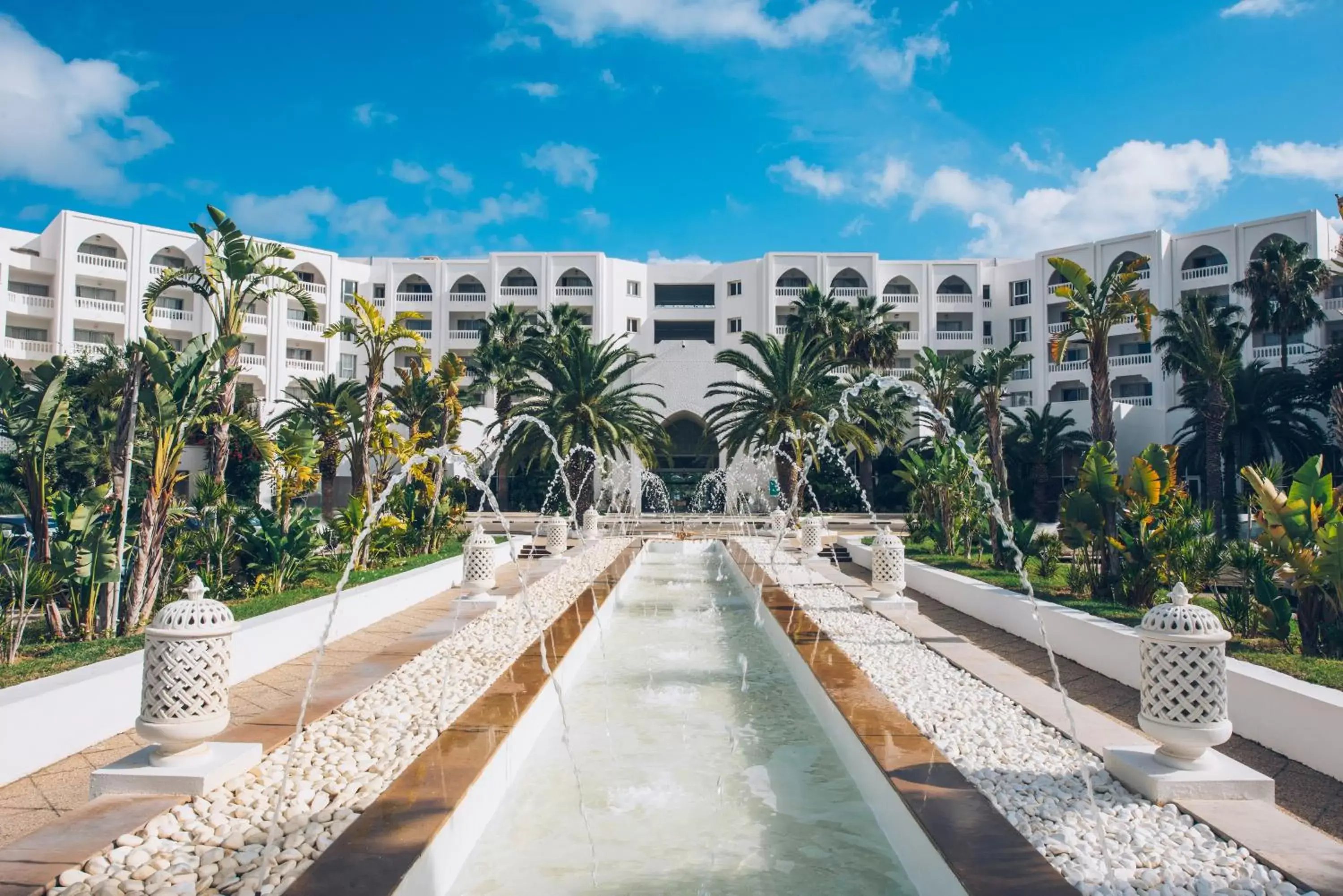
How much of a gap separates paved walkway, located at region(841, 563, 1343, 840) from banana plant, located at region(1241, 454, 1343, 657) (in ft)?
5.69

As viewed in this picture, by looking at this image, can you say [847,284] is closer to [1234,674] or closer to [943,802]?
[1234,674]

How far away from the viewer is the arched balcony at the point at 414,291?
156 feet

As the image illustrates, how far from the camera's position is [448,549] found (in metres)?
17.9

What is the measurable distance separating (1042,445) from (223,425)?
1238 inches

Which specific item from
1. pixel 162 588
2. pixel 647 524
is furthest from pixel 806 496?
pixel 162 588

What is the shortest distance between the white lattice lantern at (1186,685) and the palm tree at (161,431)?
8.78 meters

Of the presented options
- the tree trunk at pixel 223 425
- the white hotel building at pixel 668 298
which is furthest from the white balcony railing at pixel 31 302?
the tree trunk at pixel 223 425

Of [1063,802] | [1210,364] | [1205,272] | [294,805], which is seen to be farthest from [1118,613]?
[1205,272]

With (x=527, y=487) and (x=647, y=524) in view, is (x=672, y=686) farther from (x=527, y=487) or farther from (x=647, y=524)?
(x=527, y=487)

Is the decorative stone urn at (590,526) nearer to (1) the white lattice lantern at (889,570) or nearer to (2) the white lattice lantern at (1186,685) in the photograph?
(1) the white lattice lantern at (889,570)

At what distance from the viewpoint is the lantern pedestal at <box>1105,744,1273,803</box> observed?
174 inches

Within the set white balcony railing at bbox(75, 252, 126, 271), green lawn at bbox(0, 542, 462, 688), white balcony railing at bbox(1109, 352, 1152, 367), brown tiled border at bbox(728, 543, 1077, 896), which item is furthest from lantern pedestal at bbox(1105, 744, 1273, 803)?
white balcony railing at bbox(75, 252, 126, 271)

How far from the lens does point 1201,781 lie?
4430 millimetres

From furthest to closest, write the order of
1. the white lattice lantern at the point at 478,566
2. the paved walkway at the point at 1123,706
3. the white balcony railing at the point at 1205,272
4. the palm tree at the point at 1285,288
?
1. the white balcony railing at the point at 1205,272
2. the palm tree at the point at 1285,288
3. the white lattice lantern at the point at 478,566
4. the paved walkway at the point at 1123,706
